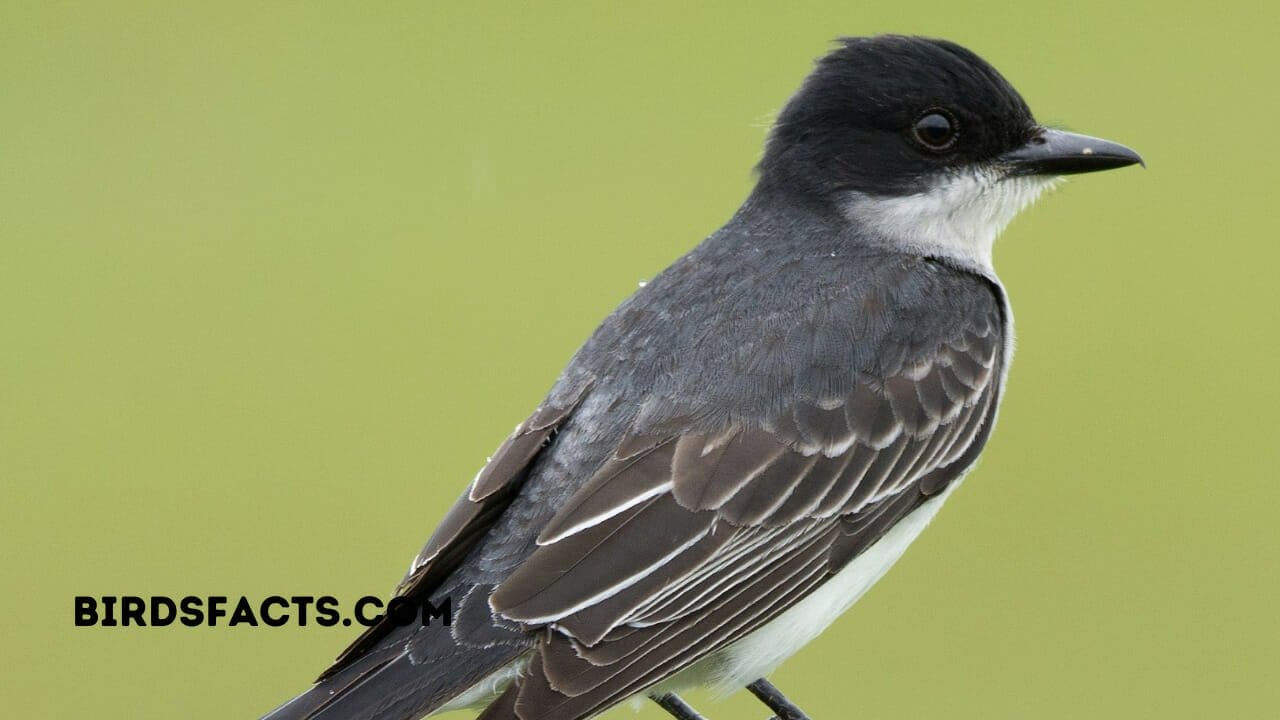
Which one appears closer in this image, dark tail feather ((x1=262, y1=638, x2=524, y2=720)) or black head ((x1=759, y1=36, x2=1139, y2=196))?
dark tail feather ((x1=262, y1=638, x2=524, y2=720))

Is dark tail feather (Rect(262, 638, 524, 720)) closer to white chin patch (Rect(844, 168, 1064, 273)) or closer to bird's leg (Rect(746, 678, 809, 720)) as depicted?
bird's leg (Rect(746, 678, 809, 720))

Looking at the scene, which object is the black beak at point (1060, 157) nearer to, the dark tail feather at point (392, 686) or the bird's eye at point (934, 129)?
the bird's eye at point (934, 129)

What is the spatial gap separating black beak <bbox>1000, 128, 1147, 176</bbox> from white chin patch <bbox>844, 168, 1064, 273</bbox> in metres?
0.04

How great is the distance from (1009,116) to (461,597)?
2.25 meters

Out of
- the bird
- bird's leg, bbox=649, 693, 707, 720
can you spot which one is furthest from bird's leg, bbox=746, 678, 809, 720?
bird's leg, bbox=649, 693, 707, 720

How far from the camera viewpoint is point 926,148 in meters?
6.16

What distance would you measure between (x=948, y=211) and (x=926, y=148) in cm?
20

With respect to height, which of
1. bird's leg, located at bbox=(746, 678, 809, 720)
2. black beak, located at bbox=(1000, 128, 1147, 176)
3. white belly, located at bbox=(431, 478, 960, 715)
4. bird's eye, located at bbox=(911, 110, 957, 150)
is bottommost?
bird's leg, located at bbox=(746, 678, 809, 720)

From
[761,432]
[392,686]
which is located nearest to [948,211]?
[761,432]

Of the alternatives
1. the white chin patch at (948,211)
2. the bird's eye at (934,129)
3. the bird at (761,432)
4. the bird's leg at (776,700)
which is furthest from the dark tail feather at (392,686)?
the bird's eye at (934,129)

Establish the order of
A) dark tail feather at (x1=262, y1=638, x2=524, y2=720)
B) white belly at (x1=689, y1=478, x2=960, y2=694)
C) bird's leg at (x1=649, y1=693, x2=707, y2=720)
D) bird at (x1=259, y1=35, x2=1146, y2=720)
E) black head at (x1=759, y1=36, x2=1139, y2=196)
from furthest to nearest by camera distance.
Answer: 1. black head at (x1=759, y1=36, x2=1139, y2=196)
2. bird's leg at (x1=649, y1=693, x2=707, y2=720)
3. white belly at (x1=689, y1=478, x2=960, y2=694)
4. bird at (x1=259, y1=35, x2=1146, y2=720)
5. dark tail feather at (x1=262, y1=638, x2=524, y2=720)

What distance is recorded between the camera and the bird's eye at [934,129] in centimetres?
612

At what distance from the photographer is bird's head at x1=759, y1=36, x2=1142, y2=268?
6.10m

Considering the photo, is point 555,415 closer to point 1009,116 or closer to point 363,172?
point 1009,116
